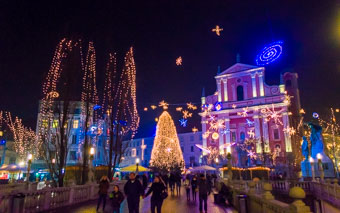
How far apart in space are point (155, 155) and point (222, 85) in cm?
2753

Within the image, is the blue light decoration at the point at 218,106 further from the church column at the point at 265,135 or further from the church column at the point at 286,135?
the church column at the point at 286,135

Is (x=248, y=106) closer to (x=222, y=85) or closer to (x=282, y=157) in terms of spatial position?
(x=222, y=85)

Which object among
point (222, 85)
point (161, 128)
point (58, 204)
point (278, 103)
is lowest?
point (58, 204)

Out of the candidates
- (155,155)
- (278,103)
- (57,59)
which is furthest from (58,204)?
(278,103)

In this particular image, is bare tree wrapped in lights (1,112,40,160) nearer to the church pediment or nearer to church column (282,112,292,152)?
the church pediment

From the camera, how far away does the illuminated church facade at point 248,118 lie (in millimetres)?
48688

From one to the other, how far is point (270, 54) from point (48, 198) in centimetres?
4835

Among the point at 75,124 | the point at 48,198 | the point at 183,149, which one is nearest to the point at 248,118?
the point at 183,149

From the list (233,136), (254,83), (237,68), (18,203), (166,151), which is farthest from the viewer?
(237,68)

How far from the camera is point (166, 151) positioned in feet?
114

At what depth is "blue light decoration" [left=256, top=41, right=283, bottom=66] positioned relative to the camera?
49281 millimetres

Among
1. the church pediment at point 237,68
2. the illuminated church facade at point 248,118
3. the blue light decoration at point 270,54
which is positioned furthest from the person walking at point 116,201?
the church pediment at point 237,68

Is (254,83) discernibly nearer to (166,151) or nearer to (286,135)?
(286,135)

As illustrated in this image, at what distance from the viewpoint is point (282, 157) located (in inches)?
1852
